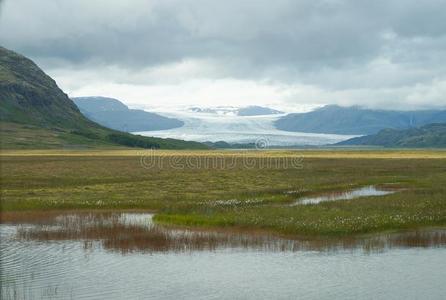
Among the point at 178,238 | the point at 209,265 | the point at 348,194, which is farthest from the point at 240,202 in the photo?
the point at 209,265

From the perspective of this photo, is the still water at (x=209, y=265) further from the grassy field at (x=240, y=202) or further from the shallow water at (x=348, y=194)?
the shallow water at (x=348, y=194)

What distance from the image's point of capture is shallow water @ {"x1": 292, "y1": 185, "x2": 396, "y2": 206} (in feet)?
153

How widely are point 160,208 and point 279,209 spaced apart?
8.60 meters

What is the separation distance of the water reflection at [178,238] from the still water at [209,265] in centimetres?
5

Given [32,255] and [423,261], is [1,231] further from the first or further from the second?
[423,261]

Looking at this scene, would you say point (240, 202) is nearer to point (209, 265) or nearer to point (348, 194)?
point (348, 194)

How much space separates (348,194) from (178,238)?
1040 inches

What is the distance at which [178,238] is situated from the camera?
29.0m

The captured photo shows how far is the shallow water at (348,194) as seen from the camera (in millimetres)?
46688

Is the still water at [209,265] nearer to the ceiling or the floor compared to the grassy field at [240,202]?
nearer to the floor

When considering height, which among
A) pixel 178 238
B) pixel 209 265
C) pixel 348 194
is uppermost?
pixel 348 194

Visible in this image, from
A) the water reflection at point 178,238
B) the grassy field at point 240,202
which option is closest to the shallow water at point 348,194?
the grassy field at point 240,202

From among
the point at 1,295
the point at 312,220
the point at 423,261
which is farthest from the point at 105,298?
the point at 312,220

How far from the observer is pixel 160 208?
40906 mm
